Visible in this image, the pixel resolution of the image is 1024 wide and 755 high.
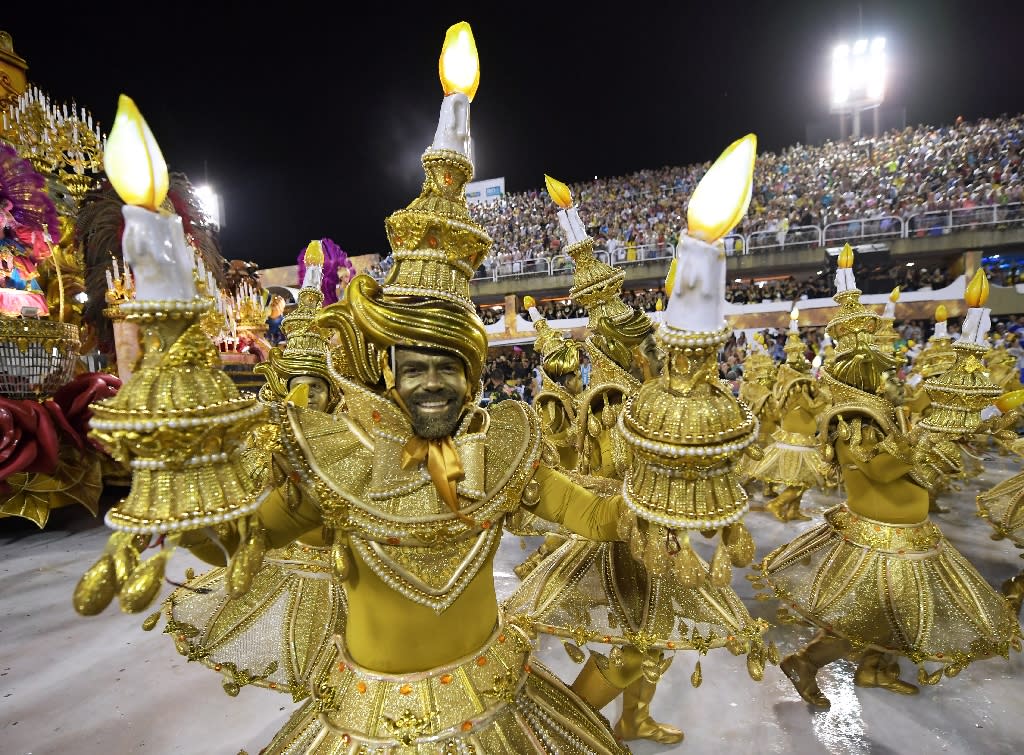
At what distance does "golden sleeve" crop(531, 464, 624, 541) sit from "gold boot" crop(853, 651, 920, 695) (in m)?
2.15

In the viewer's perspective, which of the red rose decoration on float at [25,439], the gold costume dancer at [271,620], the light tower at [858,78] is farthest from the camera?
the light tower at [858,78]

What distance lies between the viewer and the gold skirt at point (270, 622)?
6.74 ft

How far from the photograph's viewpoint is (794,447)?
5.68 metres

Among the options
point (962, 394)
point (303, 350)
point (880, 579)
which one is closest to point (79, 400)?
point (303, 350)

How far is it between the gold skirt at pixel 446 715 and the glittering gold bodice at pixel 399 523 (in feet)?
0.16

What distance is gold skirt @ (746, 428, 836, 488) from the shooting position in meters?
5.29

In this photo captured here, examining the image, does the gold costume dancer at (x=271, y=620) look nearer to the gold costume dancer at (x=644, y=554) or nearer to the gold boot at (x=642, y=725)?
the gold costume dancer at (x=644, y=554)

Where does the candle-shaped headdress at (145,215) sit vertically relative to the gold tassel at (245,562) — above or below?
above

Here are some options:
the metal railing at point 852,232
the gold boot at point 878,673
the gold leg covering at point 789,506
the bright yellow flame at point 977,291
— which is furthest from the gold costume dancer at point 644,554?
the metal railing at point 852,232

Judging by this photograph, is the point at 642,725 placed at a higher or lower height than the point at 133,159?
lower

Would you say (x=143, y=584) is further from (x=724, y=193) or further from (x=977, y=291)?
(x=977, y=291)

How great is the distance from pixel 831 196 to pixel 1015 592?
16.8 m

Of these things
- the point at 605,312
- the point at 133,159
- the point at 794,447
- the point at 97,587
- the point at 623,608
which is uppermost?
the point at 133,159

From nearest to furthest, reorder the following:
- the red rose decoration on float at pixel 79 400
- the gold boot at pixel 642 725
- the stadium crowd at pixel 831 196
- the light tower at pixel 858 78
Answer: the gold boot at pixel 642 725 < the red rose decoration on float at pixel 79 400 < the stadium crowd at pixel 831 196 < the light tower at pixel 858 78
